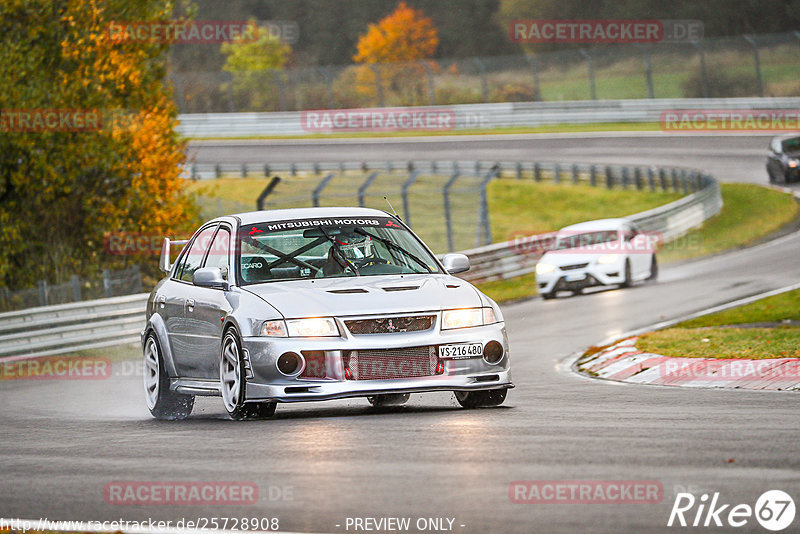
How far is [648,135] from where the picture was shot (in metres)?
53.3

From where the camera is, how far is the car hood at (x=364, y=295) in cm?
941

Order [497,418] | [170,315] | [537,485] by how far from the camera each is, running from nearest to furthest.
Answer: [537,485], [497,418], [170,315]

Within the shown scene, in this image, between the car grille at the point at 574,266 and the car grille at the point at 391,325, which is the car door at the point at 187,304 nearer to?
the car grille at the point at 391,325

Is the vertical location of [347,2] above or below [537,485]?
above

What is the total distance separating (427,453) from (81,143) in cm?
2055

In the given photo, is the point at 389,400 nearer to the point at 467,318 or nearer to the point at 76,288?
the point at 467,318

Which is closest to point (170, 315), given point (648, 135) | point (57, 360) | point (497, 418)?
point (497, 418)

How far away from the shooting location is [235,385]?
9688 millimetres

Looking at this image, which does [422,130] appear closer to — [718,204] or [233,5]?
[718,204]

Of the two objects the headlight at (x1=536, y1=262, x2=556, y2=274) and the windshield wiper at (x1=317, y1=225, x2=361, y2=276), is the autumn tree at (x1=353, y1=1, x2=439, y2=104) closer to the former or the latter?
the headlight at (x1=536, y1=262, x2=556, y2=274)

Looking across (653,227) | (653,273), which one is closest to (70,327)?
(653,273)

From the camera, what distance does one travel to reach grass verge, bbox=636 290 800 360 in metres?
13.8

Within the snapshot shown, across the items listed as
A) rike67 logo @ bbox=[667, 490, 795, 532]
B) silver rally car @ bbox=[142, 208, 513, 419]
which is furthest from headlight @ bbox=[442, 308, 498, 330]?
rike67 logo @ bbox=[667, 490, 795, 532]

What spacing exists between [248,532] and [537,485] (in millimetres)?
1458
